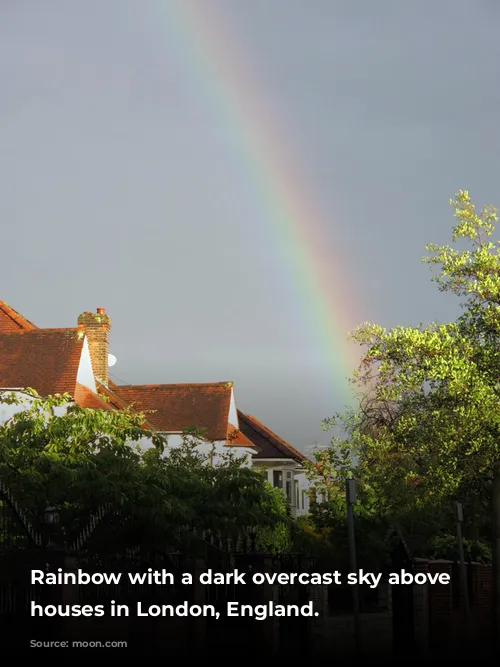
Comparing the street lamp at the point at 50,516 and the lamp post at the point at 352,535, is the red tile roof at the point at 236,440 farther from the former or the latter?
the street lamp at the point at 50,516

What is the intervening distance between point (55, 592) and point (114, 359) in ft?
121

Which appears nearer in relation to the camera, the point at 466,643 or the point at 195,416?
the point at 466,643

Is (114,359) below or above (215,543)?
above

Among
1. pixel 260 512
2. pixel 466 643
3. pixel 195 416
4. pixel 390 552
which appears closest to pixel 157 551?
pixel 260 512

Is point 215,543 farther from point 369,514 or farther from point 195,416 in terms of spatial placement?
point 195,416

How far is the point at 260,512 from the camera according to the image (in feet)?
67.5

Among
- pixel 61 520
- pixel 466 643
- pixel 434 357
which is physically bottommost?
pixel 466 643

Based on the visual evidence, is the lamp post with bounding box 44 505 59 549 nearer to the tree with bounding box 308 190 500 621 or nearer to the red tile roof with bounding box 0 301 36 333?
the tree with bounding box 308 190 500 621

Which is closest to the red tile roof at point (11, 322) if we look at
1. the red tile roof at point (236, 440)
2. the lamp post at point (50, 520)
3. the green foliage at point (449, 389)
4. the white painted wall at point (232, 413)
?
the red tile roof at point (236, 440)

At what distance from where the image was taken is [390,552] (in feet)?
112

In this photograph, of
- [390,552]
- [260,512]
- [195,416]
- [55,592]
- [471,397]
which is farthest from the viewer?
[195,416]

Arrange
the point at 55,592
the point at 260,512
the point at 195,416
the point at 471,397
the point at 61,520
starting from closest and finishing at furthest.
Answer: the point at 55,592 < the point at 61,520 < the point at 260,512 < the point at 471,397 < the point at 195,416

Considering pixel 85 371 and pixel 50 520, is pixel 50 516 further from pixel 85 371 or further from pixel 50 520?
pixel 85 371

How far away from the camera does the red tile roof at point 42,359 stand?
1533 inches
